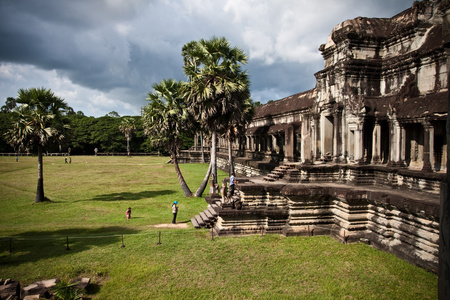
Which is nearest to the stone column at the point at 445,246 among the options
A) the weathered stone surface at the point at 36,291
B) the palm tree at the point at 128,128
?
the weathered stone surface at the point at 36,291

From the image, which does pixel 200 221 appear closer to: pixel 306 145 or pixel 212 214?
pixel 212 214

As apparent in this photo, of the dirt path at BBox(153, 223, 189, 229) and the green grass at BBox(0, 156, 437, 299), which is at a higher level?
the green grass at BBox(0, 156, 437, 299)

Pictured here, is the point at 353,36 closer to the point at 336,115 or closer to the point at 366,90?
the point at 366,90

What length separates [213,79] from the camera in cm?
1698

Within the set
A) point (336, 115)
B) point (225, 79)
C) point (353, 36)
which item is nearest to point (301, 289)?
point (336, 115)

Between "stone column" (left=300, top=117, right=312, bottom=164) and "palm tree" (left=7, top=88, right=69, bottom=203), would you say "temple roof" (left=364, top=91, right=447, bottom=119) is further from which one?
"palm tree" (left=7, top=88, right=69, bottom=203)

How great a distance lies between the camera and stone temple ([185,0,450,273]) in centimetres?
873

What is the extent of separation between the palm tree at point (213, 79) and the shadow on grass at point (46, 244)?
7321mm

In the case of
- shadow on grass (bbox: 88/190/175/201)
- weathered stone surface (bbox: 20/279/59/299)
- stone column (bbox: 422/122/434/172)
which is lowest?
shadow on grass (bbox: 88/190/175/201)

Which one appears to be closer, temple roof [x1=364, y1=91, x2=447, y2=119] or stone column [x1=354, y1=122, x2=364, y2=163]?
temple roof [x1=364, y1=91, x2=447, y2=119]

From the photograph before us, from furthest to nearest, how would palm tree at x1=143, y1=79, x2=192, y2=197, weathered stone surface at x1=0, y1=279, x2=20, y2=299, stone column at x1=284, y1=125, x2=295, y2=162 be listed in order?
palm tree at x1=143, y1=79, x2=192, y2=197 → stone column at x1=284, y1=125, x2=295, y2=162 → weathered stone surface at x1=0, y1=279, x2=20, y2=299

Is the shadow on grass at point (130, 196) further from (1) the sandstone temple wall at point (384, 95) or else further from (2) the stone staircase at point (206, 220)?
(1) the sandstone temple wall at point (384, 95)

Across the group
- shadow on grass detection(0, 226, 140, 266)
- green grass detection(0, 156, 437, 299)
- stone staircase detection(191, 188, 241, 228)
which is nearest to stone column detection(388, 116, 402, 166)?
green grass detection(0, 156, 437, 299)

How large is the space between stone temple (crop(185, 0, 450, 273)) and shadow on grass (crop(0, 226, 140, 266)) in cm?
399
